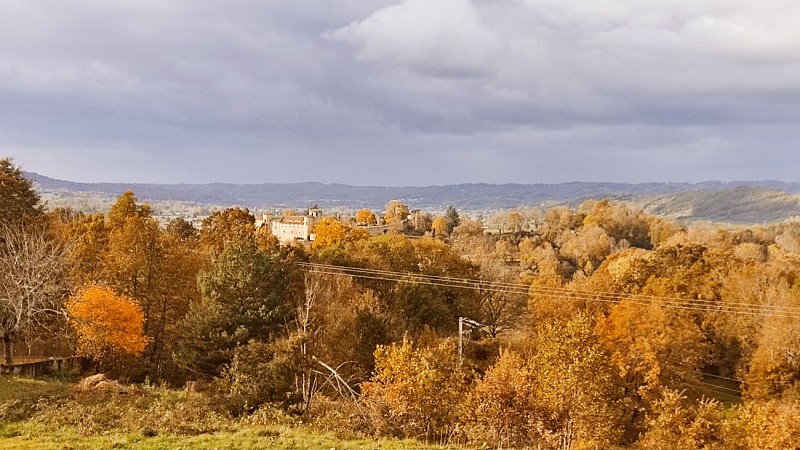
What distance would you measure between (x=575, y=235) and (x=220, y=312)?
81.0 meters

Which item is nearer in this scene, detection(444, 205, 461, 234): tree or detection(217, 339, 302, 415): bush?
detection(217, 339, 302, 415): bush

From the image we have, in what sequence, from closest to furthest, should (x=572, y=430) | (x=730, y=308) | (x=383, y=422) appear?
(x=383, y=422) → (x=572, y=430) → (x=730, y=308)

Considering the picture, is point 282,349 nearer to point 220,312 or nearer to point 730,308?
point 220,312

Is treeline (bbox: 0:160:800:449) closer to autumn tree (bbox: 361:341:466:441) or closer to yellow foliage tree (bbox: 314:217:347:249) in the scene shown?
autumn tree (bbox: 361:341:466:441)

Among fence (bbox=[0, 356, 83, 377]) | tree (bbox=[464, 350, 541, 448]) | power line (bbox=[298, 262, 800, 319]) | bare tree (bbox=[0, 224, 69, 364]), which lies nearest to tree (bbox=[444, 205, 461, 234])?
power line (bbox=[298, 262, 800, 319])

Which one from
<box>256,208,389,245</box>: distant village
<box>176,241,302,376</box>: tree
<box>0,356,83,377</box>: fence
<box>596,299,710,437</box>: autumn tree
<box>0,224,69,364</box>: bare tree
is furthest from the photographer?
<box>256,208,389,245</box>: distant village

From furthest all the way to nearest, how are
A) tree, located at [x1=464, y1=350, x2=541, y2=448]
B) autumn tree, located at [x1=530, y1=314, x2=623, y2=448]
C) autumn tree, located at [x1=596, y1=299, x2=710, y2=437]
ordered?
autumn tree, located at [x1=596, y1=299, x2=710, y2=437] → autumn tree, located at [x1=530, y1=314, x2=623, y2=448] → tree, located at [x1=464, y1=350, x2=541, y2=448]

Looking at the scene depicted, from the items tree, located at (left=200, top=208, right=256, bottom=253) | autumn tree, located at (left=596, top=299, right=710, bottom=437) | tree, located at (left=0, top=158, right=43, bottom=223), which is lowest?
autumn tree, located at (left=596, top=299, right=710, bottom=437)

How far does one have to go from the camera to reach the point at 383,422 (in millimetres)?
18469

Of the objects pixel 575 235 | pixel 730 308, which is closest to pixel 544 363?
pixel 730 308

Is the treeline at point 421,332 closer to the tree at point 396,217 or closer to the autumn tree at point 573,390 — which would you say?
the autumn tree at point 573,390

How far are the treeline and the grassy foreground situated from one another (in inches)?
61.2

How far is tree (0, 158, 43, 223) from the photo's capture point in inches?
1485

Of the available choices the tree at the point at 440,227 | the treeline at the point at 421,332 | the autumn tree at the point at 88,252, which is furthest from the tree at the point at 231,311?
the tree at the point at 440,227
